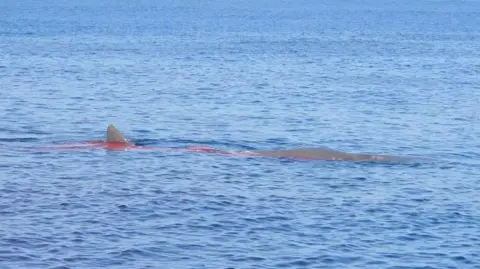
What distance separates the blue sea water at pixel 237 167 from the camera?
28750 millimetres

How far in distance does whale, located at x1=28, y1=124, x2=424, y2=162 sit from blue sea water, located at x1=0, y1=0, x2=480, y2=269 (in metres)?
0.87

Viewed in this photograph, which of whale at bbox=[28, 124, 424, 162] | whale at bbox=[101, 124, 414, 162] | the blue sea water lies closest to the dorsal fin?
whale at bbox=[28, 124, 424, 162]

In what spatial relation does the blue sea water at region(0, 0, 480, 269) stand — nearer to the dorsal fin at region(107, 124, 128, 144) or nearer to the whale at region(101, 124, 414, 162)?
the whale at region(101, 124, 414, 162)

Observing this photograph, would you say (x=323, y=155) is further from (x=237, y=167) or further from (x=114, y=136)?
(x=114, y=136)

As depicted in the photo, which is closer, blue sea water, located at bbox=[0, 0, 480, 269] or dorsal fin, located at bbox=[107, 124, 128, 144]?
blue sea water, located at bbox=[0, 0, 480, 269]

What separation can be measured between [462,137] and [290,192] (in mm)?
15512

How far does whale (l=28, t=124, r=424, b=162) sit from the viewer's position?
1639 inches

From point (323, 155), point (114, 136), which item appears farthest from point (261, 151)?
point (114, 136)

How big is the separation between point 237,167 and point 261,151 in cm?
309

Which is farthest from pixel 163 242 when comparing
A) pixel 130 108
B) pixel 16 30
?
pixel 16 30

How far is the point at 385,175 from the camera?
1523 inches

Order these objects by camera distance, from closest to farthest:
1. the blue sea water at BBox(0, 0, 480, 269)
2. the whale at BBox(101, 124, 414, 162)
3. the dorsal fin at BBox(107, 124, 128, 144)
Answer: the blue sea water at BBox(0, 0, 480, 269), the whale at BBox(101, 124, 414, 162), the dorsal fin at BBox(107, 124, 128, 144)

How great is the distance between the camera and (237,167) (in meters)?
39.8

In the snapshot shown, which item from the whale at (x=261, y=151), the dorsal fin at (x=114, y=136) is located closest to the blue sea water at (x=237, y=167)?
the whale at (x=261, y=151)
